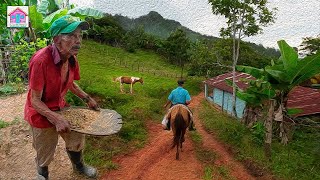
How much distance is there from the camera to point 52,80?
9.76 feet

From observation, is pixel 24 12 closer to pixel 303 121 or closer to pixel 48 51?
pixel 48 51

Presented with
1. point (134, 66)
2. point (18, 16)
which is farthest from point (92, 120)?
point (134, 66)

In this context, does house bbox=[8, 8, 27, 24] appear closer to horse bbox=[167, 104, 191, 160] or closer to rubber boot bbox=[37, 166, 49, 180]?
horse bbox=[167, 104, 191, 160]

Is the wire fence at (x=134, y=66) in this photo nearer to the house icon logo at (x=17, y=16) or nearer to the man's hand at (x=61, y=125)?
the house icon logo at (x=17, y=16)

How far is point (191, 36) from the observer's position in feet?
100.0

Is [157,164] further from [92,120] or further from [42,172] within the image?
[92,120]

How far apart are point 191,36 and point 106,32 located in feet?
26.1

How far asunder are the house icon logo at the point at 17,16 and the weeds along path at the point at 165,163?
4.83 metres

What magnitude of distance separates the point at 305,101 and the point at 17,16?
26.5 ft

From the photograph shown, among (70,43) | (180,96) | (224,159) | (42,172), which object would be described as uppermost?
(70,43)

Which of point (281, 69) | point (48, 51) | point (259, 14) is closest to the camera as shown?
point (48, 51)

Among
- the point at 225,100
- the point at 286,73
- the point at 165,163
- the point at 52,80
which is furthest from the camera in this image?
the point at 225,100

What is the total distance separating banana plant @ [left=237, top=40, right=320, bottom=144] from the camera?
5613 mm

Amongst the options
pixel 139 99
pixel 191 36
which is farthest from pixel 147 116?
pixel 191 36
